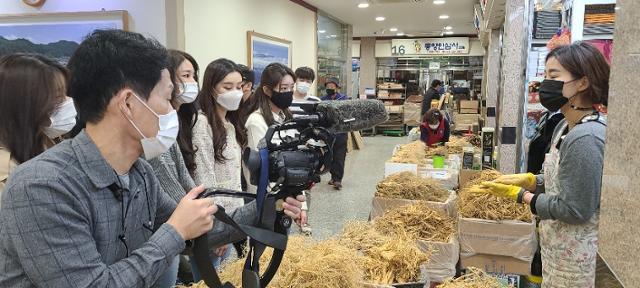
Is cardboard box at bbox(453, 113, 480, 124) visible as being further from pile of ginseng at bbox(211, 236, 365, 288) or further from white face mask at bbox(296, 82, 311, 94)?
pile of ginseng at bbox(211, 236, 365, 288)

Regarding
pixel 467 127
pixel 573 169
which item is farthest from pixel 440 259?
pixel 467 127

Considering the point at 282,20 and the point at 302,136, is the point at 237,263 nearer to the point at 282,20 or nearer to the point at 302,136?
the point at 302,136

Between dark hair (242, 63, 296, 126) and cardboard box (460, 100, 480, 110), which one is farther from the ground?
dark hair (242, 63, 296, 126)

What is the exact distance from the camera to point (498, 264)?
2.80 m

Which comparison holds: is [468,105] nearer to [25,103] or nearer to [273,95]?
[273,95]

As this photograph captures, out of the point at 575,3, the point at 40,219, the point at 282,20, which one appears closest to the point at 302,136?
the point at 40,219

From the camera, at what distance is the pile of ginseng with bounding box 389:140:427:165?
4.03 metres

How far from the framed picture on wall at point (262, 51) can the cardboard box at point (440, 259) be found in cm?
354

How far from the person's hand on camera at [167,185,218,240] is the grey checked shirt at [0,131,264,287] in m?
0.02

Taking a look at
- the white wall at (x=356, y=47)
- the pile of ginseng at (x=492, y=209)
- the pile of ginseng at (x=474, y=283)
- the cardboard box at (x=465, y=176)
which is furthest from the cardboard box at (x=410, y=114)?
the pile of ginseng at (x=474, y=283)

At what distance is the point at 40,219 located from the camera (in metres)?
0.89

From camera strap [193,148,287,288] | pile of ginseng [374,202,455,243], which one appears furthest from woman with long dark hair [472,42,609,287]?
camera strap [193,148,287,288]

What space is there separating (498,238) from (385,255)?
1.02m

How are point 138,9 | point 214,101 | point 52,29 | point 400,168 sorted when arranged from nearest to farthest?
1. point 214,101
2. point 400,168
3. point 138,9
4. point 52,29
